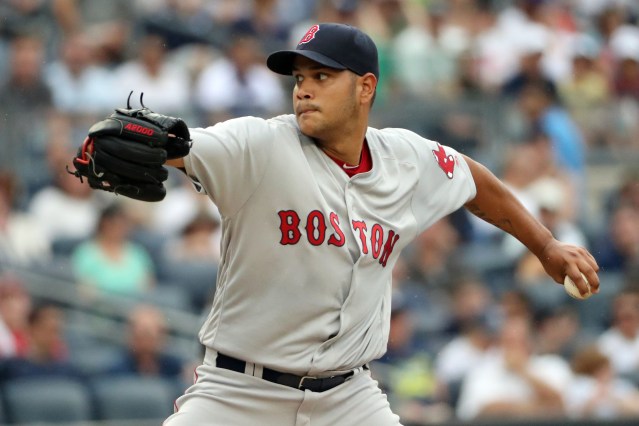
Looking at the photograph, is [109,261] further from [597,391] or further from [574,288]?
[574,288]

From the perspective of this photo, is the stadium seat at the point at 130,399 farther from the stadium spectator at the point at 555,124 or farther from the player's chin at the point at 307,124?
the stadium spectator at the point at 555,124

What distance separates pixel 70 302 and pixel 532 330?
11.4 feet

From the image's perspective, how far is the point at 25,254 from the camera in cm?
905

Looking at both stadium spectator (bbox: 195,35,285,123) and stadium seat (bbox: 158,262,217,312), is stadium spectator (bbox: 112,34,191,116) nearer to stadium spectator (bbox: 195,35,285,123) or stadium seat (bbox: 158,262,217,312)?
stadium spectator (bbox: 195,35,285,123)

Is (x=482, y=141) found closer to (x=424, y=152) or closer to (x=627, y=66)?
(x=627, y=66)

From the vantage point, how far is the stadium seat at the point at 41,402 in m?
7.88

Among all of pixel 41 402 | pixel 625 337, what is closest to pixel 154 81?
pixel 41 402

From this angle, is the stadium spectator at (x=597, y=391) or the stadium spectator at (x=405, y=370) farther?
the stadium spectator at (x=405, y=370)

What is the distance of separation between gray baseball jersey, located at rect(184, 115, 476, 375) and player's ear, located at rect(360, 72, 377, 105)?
265mm

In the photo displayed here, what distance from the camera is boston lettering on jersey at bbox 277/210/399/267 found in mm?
4348

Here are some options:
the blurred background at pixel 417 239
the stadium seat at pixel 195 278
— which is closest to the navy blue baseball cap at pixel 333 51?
the blurred background at pixel 417 239

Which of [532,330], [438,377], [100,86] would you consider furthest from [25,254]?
[532,330]

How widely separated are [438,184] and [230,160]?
103 centimetres

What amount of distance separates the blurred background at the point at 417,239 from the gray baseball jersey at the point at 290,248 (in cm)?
356
